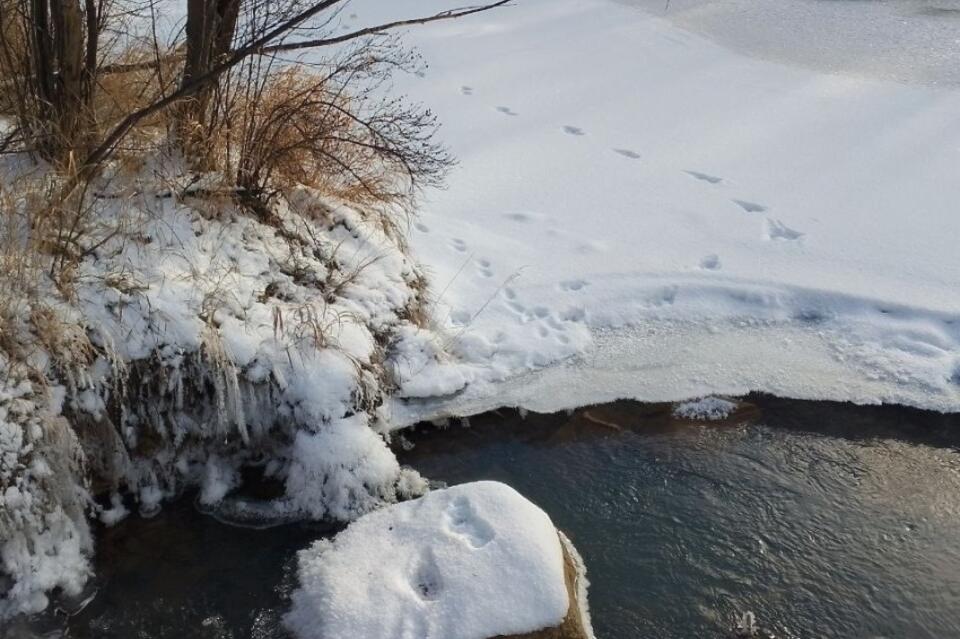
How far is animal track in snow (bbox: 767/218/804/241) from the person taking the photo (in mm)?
5902

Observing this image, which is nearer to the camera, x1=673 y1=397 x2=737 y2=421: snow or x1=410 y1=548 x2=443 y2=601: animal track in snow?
x1=410 y1=548 x2=443 y2=601: animal track in snow

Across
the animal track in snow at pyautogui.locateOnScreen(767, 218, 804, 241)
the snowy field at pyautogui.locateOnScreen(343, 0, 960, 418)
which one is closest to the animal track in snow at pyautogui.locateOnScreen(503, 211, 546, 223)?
the snowy field at pyautogui.locateOnScreen(343, 0, 960, 418)

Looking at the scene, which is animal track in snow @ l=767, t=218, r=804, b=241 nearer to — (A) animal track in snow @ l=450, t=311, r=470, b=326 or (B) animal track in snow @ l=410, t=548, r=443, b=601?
(A) animal track in snow @ l=450, t=311, r=470, b=326

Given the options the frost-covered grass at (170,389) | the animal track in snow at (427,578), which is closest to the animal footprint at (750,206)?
the frost-covered grass at (170,389)

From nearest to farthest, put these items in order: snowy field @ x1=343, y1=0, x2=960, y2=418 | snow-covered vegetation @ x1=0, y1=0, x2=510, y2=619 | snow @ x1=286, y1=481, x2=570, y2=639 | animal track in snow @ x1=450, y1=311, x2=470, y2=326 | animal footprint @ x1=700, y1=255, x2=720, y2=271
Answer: snow @ x1=286, y1=481, x2=570, y2=639
snow-covered vegetation @ x1=0, y1=0, x2=510, y2=619
snowy field @ x1=343, y1=0, x2=960, y2=418
animal track in snow @ x1=450, y1=311, x2=470, y2=326
animal footprint @ x1=700, y1=255, x2=720, y2=271

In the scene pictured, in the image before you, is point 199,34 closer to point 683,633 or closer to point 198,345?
point 198,345

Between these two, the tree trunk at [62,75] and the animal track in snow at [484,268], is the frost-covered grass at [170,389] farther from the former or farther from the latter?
the animal track in snow at [484,268]

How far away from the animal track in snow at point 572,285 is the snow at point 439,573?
1847 millimetres

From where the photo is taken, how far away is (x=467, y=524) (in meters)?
3.59

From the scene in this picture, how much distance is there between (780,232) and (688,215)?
0.59 m

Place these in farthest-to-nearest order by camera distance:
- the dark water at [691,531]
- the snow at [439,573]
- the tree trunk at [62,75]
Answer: the tree trunk at [62,75]
the dark water at [691,531]
the snow at [439,573]

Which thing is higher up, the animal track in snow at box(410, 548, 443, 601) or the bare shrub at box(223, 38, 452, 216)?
the bare shrub at box(223, 38, 452, 216)

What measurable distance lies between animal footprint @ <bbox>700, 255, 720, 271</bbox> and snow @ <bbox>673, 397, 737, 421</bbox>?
3.81ft

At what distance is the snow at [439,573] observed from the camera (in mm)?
3238
